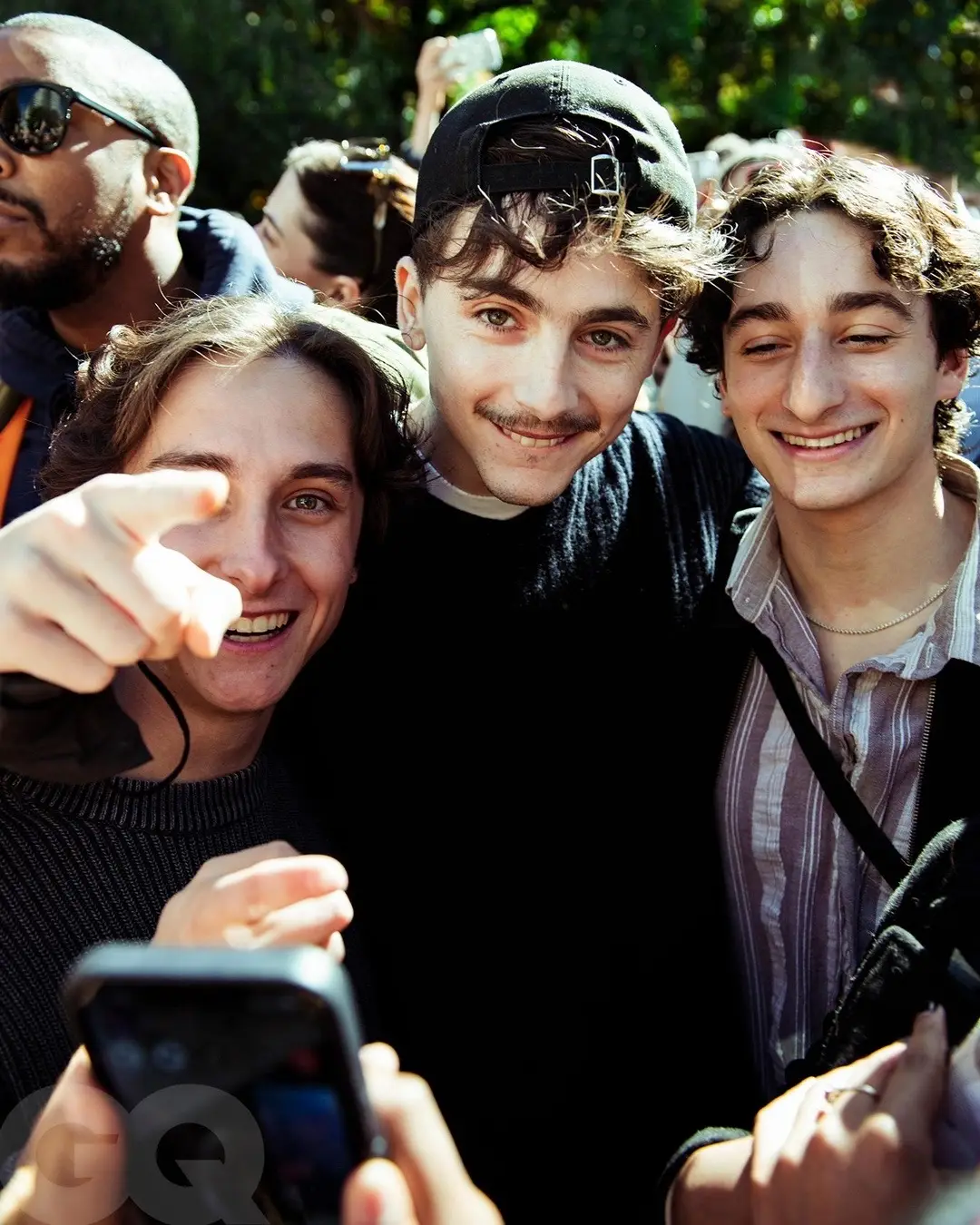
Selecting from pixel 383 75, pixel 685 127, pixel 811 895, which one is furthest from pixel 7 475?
pixel 685 127

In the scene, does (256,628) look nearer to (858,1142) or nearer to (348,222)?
(858,1142)

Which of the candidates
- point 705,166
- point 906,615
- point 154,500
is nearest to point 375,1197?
point 154,500

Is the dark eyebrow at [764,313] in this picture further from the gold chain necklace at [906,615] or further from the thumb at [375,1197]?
the thumb at [375,1197]

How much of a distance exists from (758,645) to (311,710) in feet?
2.57

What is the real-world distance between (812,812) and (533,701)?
1.63 ft

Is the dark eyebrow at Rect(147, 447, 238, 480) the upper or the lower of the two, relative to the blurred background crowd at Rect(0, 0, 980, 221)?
lower

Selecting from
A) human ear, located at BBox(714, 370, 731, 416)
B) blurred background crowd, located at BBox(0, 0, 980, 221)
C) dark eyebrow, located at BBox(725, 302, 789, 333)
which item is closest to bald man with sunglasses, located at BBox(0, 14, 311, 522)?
human ear, located at BBox(714, 370, 731, 416)

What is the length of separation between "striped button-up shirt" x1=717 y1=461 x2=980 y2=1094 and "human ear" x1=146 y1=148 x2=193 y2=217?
207cm

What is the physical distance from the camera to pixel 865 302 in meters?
2.06

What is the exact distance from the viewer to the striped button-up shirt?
196 centimetres

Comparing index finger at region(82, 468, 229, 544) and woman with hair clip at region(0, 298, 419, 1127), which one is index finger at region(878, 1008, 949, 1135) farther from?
index finger at region(82, 468, 229, 544)

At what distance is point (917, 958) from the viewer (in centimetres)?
137

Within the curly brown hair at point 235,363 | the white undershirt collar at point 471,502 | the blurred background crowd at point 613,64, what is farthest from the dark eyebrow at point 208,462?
the blurred background crowd at point 613,64

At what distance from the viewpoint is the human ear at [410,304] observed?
7.72 ft
